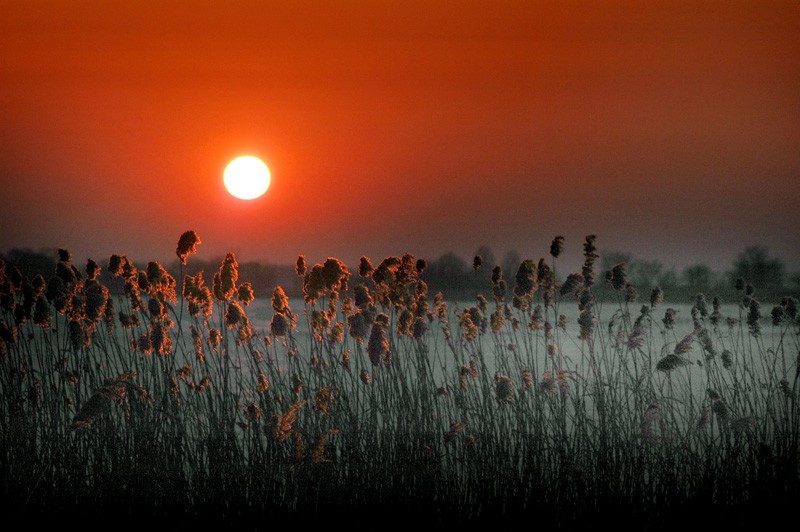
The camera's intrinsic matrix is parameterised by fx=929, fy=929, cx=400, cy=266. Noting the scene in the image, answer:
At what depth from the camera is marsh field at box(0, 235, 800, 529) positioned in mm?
4598

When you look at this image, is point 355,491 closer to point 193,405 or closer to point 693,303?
point 193,405

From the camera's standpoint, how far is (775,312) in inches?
205

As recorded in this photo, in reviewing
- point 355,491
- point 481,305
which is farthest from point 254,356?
point 481,305

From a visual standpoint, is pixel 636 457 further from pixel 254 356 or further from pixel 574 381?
pixel 254 356

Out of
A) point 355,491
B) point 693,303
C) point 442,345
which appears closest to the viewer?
point 355,491

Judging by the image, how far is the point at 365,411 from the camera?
479cm

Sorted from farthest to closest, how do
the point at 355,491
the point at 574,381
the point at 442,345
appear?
1. the point at 442,345
2. the point at 574,381
3. the point at 355,491

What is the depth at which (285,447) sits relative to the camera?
15.1 feet

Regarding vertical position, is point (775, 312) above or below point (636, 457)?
above

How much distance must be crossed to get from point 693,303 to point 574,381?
3.87 feet

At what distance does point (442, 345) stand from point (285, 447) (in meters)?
1.12

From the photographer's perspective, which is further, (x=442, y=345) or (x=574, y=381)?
(x=442, y=345)

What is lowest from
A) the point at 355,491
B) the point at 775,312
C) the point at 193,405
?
the point at 355,491

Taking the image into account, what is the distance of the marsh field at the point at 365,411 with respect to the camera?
4598 millimetres
